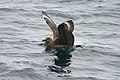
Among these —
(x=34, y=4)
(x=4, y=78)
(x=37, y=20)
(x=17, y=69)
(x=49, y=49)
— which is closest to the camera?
(x=4, y=78)

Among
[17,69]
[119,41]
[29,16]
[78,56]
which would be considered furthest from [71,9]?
[17,69]

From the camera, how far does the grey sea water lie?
1025cm

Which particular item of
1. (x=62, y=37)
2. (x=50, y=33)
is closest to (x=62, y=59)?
(x=62, y=37)

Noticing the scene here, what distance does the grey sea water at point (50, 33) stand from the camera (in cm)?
1025

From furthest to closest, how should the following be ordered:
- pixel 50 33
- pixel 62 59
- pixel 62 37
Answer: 1. pixel 50 33
2. pixel 62 37
3. pixel 62 59

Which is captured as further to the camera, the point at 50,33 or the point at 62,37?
the point at 50,33

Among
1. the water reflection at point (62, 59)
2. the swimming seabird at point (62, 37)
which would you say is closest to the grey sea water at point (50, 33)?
the water reflection at point (62, 59)

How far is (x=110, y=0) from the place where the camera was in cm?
1858

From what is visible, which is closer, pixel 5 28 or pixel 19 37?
pixel 19 37

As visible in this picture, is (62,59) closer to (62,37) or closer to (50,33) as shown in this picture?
(62,37)

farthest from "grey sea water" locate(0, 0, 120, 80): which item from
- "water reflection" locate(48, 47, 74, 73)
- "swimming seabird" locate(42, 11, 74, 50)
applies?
"swimming seabird" locate(42, 11, 74, 50)

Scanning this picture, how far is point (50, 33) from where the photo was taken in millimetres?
14445

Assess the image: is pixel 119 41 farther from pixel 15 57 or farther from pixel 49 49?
pixel 15 57

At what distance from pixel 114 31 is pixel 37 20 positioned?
320 centimetres
